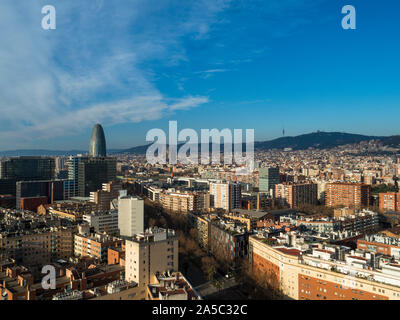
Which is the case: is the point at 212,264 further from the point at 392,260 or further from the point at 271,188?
the point at 271,188

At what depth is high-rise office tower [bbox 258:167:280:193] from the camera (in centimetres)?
2150

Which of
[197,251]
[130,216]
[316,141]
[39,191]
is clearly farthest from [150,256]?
[316,141]

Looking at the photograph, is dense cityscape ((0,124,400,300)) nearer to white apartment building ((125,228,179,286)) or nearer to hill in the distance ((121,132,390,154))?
white apartment building ((125,228,179,286))

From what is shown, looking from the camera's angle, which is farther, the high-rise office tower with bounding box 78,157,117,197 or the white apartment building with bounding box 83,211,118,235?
the high-rise office tower with bounding box 78,157,117,197

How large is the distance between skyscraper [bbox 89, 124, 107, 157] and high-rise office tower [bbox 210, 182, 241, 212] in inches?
716

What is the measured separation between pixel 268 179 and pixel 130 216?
490 inches

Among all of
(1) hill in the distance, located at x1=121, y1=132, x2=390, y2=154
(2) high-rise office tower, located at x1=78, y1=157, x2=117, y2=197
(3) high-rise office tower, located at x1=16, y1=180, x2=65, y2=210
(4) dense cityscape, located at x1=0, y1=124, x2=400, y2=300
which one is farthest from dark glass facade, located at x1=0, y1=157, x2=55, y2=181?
(1) hill in the distance, located at x1=121, y1=132, x2=390, y2=154

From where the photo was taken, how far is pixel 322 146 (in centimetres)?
5912

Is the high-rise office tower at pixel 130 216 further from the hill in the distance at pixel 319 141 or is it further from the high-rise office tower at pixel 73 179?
the hill in the distance at pixel 319 141

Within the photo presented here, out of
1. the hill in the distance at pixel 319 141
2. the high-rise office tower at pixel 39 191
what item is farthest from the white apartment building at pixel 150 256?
the hill in the distance at pixel 319 141
